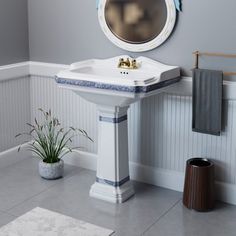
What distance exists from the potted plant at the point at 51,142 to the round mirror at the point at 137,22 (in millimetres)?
855

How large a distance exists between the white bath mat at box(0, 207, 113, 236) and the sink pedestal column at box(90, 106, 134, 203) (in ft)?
1.30

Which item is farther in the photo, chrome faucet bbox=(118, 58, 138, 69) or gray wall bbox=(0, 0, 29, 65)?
gray wall bbox=(0, 0, 29, 65)

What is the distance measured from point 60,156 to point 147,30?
1.36 m

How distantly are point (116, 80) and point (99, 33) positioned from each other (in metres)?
0.79

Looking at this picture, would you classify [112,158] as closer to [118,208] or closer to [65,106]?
[118,208]

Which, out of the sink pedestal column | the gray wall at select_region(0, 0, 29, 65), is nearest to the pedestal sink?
the sink pedestal column

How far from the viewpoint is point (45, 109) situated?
4.11m

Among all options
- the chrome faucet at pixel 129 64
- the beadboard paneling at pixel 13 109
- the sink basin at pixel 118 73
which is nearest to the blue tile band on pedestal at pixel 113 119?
the sink basin at pixel 118 73

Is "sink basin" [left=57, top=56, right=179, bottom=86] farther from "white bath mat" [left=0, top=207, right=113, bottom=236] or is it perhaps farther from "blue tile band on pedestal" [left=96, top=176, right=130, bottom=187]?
"white bath mat" [left=0, top=207, right=113, bottom=236]

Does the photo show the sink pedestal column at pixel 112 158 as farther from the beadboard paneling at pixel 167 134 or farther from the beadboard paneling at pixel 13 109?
the beadboard paneling at pixel 13 109

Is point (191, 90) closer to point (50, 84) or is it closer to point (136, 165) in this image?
point (136, 165)

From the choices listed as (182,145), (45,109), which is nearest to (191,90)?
(182,145)

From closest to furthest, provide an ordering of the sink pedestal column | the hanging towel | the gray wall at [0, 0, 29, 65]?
1. the hanging towel
2. the sink pedestal column
3. the gray wall at [0, 0, 29, 65]

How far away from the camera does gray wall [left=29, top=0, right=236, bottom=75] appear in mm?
3150
